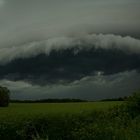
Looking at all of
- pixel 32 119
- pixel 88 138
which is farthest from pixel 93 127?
pixel 32 119

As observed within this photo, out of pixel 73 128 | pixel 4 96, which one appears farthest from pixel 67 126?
pixel 4 96

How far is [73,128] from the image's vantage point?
20.1 meters

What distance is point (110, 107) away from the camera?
81.3ft

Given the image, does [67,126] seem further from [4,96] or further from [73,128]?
[4,96]

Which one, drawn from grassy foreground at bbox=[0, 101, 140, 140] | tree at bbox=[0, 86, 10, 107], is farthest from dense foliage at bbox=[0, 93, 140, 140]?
tree at bbox=[0, 86, 10, 107]

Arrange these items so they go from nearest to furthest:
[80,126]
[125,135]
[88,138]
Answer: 1. [125,135]
2. [88,138]
3. [80,126]

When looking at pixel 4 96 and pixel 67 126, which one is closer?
pixel 67 126

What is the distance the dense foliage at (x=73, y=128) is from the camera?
1866 cm

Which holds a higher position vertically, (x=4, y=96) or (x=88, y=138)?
(x=4, y=96)

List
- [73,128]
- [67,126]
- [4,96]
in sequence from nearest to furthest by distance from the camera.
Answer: [73,128] → [67,126] → [4,96]

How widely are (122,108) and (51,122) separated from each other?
520cm

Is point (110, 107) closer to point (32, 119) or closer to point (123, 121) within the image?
point (123, 121)

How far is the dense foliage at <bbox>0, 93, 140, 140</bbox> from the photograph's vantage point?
18656 mm

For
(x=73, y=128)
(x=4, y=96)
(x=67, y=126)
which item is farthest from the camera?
(x=4, y=96)
